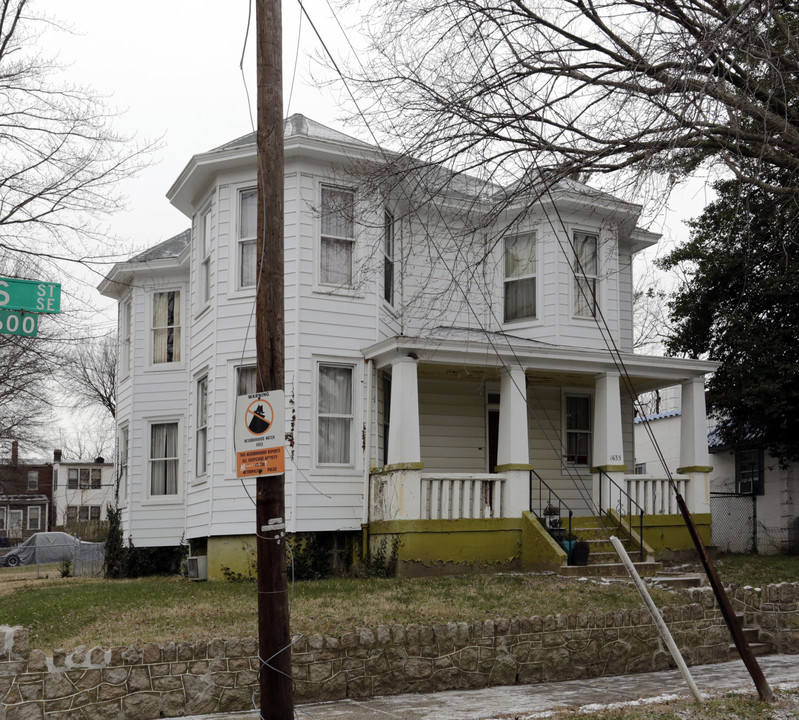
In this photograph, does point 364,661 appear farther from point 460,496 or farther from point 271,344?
point 460,496

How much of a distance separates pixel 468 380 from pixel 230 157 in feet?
20.8

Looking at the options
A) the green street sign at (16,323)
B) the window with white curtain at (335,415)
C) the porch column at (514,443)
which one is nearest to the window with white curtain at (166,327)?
the window with white curtain at (335,415)

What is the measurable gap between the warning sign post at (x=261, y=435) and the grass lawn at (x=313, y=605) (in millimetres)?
2602

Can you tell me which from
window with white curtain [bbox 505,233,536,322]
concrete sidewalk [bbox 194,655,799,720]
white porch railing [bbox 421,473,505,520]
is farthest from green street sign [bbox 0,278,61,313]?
window with white curtain [bbox 505,233,536,322]

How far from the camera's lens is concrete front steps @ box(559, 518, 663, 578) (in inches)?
601

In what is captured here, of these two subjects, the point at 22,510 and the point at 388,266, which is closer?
the point at 388,266

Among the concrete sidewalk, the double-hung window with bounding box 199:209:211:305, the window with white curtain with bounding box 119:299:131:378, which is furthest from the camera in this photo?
the window with white curtain with bounding box 119:299:131:378

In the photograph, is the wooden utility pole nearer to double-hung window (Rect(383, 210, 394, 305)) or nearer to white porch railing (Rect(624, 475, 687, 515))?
double-hung window (Rect(383, 210, 394, 305))

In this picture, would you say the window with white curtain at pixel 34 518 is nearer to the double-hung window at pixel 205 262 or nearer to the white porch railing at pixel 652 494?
the double-hung window at pixel 205 262

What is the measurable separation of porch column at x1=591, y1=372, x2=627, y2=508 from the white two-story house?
1.5 inches

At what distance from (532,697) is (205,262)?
38.2 ft

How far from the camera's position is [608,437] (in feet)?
58.5

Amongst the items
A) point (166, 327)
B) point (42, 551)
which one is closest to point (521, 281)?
point (166, 327)

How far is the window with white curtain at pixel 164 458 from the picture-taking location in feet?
73.3
